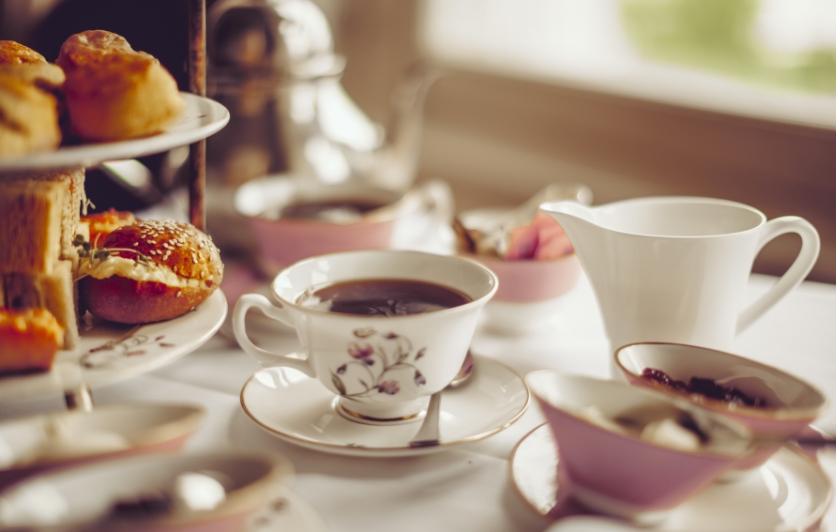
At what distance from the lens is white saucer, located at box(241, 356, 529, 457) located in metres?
0.52

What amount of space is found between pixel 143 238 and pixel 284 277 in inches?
4.5

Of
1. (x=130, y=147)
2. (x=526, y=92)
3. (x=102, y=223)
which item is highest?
(x=130, y=147)

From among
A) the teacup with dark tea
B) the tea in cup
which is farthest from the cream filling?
the tea in cup

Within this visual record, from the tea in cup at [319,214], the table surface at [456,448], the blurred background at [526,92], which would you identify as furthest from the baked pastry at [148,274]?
the blurred background at [526,92]

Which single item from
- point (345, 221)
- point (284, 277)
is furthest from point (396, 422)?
point (345, 221)

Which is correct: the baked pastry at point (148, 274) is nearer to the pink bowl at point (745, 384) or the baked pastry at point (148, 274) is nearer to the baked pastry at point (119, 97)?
the baked pastry at point (119, 97)

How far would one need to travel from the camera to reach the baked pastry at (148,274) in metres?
0.54

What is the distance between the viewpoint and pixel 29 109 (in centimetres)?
43

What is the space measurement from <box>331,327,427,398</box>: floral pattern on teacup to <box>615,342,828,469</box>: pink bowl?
15 centimetres

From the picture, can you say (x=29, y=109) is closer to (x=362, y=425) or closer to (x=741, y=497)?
(x=362, y=425)

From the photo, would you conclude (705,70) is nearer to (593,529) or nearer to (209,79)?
(209,79)

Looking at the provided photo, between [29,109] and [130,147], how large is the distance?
0.06m

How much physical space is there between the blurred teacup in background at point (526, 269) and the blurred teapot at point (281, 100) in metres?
0.23

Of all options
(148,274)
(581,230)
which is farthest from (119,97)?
(581,230)
